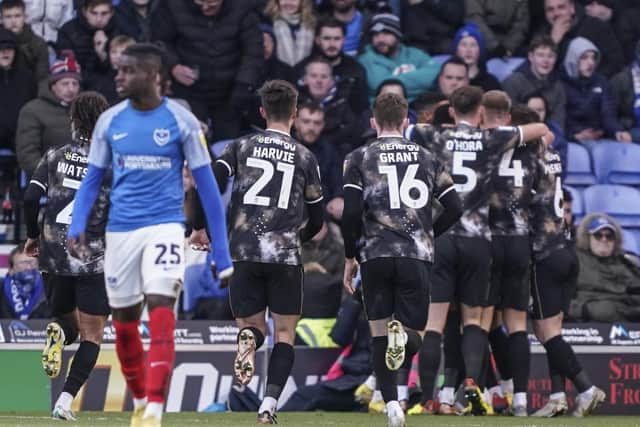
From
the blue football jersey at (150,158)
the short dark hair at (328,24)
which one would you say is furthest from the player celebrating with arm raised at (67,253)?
the short dark hair at (328,24)

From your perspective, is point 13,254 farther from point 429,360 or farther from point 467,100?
point 467,100

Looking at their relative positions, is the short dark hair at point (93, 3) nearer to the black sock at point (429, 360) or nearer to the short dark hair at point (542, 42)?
the short dark hair at point (542, 42)

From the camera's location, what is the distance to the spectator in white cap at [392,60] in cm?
1858

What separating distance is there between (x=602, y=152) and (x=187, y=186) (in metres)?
5.48

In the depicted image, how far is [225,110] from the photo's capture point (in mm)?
18234

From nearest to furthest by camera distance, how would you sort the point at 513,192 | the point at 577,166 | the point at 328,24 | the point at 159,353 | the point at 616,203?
the point at 159,353 → the point at 513,192 → the point at 328,24 → the point at 616,203 → the point at 577,166

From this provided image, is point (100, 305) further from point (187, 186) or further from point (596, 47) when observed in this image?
point (596, 47)

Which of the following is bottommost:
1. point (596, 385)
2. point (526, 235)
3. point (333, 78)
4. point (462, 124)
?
point (596, 385)

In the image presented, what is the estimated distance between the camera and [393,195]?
11.4 m

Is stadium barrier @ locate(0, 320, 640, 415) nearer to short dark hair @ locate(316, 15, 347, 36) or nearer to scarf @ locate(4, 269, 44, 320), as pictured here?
scarf @ locate(4, 269, 44, 320)

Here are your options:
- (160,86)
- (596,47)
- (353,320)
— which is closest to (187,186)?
(353,320)

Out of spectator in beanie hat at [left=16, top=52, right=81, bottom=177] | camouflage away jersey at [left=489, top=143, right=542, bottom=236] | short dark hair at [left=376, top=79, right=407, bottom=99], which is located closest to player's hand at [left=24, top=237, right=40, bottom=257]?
camouflage away jersey at [left=489, top=143, right=542, bottom=236]

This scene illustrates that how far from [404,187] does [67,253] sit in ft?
9.09

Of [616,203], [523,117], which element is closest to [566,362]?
[523,117]
